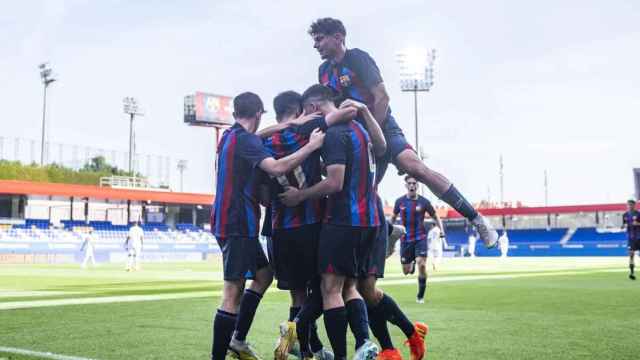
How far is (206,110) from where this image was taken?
64.8 meters

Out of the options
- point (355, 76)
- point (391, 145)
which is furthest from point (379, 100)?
point (391, 145)

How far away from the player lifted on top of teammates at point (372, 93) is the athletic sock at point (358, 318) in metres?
1.03

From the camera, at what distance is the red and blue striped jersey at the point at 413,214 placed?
12.0 m

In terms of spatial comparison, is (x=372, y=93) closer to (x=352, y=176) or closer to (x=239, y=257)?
(x=352, y=176)

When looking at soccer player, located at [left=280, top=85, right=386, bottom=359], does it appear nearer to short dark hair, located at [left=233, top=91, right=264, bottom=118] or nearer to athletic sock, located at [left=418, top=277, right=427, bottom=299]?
short dark hair, located at [left=233, top=91, right=264, bottom=118]

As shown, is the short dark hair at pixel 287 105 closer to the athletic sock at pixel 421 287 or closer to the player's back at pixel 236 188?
the player's back at pixel 236 188

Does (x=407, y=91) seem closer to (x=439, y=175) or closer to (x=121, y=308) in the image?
(x=121, y=308)

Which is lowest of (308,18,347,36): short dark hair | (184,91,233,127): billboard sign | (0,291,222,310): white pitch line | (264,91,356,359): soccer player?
(0,291,222,310): white pitch line

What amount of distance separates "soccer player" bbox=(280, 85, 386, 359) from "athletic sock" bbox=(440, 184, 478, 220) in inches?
26.2

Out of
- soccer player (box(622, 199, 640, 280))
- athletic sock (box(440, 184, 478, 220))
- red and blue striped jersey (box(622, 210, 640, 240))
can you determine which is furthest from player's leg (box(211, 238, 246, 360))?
red and blue striped jersey (box(622, 210, 640, 240))

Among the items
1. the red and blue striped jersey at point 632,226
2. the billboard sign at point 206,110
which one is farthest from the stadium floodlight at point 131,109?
the red and blue striped jersey at point 632,226

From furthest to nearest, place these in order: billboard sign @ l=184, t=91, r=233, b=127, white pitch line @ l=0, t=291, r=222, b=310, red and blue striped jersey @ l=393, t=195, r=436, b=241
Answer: billboard sign @ l=184, t=91, r=233, b=127
red and blue striped jersey @ l=393, t=195, r=436, b=241
white pitch line @ l=0, t=291, r=222, b=310

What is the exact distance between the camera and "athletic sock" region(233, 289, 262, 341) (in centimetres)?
525

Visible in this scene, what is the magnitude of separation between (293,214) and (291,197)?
215 millimetres
